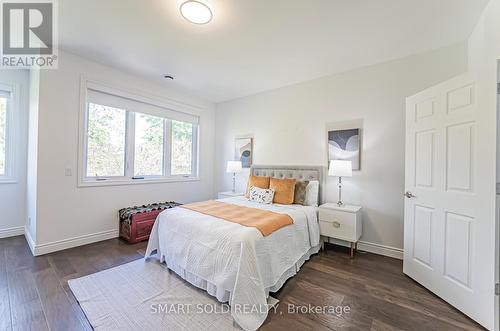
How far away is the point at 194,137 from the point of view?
4.65m

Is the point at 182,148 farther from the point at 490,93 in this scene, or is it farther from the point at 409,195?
the point at 490,93

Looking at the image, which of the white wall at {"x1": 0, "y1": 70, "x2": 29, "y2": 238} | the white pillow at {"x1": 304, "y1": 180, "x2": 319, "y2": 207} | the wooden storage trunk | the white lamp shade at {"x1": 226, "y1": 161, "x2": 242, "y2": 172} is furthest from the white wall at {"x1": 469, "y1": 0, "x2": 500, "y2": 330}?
the white wall at {"x1": 0, "y1": 70, "x2": 29, "y2": 238}

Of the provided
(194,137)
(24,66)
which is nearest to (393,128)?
(194,137)

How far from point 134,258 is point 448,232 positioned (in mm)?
3330

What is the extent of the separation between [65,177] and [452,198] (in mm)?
4370

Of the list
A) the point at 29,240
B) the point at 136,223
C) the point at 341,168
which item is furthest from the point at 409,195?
the point at 29,240

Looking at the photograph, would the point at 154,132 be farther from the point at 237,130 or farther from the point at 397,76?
the point at 397,76

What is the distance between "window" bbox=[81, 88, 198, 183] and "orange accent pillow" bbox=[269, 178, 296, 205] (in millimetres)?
2157

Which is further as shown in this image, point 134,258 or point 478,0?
point 134,258

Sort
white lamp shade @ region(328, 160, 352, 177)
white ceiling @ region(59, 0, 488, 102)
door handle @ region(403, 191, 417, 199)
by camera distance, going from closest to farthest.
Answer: white ceiling @ region(59, 0, 488, 102)
door handle @ region(403, 191, 417, 199)
white lamp shade @ region(328, 160, 352, 177)

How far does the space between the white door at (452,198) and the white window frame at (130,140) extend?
12.2 ft

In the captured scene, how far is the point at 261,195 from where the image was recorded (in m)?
3.18

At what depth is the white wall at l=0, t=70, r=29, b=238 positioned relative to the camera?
3.21 meters

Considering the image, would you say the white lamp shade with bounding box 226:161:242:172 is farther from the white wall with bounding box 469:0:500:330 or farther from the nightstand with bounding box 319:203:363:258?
the white wall with bounding box 469:0:500:330
